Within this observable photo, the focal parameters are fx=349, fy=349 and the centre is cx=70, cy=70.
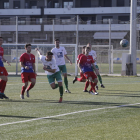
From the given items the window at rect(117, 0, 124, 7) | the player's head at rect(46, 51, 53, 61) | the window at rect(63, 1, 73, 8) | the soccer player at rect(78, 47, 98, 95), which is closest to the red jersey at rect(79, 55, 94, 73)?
the soccer player at rect(78, 47, 98, 95)

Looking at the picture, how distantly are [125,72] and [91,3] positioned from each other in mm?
35748

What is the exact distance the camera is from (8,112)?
8203 millimetres

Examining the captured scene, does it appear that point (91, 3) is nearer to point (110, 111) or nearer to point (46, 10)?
point (46, 10)

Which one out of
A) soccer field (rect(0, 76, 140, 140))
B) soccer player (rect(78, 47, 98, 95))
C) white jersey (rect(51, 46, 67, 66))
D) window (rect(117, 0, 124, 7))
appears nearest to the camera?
soccer field (rect(0, 76, 140, 140))

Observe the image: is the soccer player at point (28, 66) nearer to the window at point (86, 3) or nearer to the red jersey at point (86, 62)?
the red jersey at point (86, 62)

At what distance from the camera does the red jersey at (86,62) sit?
12214 millimetres

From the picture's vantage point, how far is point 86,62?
12.3m

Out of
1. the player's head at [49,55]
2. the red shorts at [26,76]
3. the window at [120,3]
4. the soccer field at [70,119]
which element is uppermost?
the window at [120,3]

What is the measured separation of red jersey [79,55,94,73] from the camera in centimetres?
1221

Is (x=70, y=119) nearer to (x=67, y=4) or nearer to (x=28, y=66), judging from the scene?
(x=28, y=66)

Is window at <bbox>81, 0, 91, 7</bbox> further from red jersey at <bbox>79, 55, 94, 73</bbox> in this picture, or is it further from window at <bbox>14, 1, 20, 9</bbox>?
red jersey at <bbox>79, 55, 94, 73</bbox>

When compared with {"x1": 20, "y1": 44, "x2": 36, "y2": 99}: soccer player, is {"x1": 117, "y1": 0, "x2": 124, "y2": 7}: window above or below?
above

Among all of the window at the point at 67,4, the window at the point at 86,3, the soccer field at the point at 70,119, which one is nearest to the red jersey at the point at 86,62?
the soccer field at the point at 70,119

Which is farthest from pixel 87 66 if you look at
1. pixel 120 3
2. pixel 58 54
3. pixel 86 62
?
pixel 120 3
